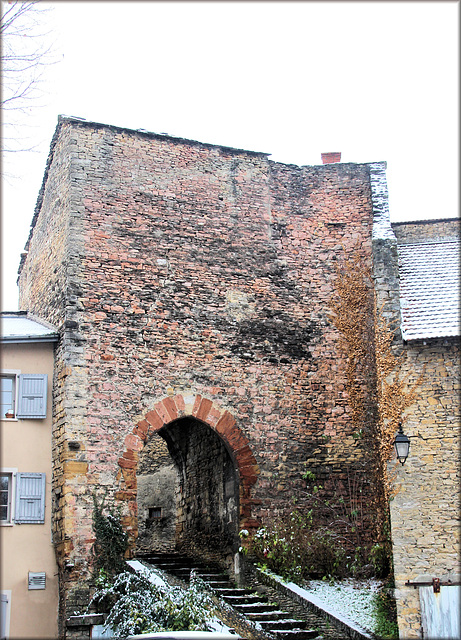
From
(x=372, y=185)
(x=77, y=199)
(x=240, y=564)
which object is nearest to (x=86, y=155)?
(x=77, y=199)

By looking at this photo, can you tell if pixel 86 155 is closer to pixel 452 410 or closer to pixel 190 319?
pixel 190 319

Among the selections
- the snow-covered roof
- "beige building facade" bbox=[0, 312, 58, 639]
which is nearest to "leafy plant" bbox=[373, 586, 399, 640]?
"beige building facade" bbox=[0, 312, 58, 639]

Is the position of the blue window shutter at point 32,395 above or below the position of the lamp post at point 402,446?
above

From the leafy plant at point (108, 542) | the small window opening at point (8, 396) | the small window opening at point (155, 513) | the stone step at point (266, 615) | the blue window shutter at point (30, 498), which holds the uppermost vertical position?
the small window opening at point (8, 396)

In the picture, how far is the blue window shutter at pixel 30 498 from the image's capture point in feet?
36.3

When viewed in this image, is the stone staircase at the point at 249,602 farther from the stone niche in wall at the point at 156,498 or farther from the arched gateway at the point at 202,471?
the stone niche in wall at the point at 156,498

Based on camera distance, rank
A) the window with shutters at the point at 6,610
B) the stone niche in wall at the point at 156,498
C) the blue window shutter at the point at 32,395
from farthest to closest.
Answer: the stone niche in wall at the point at 156,498 < the blue window shutter at the point at 32,395 < the window with shutters at the point at 6,610

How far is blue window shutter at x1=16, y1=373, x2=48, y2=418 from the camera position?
1149cm

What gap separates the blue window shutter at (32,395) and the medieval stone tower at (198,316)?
26 centimetres

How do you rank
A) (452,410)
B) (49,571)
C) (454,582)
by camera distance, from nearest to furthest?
(454,582)
(452,410)
(49,571)

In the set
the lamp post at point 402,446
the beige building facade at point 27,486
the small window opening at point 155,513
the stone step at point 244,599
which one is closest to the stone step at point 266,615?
the stone step at point 244,599

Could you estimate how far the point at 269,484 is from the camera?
1221cm

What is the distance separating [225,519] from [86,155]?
657 centimetres

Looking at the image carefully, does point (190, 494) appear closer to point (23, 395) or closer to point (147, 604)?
point (23, 395)
